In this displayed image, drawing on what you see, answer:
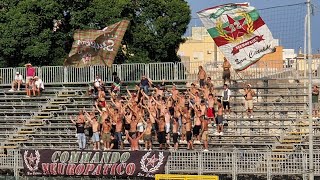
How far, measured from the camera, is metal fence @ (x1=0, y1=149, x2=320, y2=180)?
92.0 feet

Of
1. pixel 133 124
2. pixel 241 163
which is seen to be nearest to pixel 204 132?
pixel 133 124

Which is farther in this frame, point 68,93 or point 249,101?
point 68,93

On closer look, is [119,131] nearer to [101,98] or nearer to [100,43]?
[101,98]

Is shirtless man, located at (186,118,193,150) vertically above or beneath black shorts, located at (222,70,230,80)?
beneath

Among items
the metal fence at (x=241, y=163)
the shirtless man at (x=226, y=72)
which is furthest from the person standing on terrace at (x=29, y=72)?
the metal fence at (x=241, y=163)

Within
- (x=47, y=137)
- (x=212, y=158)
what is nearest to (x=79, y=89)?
(x=47, y=137)

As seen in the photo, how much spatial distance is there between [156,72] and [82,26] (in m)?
5.91

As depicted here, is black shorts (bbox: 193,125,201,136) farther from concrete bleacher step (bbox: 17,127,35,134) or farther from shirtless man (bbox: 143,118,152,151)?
concrete bleacher step (bbox: 17,127,35,134)

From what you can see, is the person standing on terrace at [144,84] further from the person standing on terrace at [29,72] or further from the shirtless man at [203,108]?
the person standing on terrace at [29,72]

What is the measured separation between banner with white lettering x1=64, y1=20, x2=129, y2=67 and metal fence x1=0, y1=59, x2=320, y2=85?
3.09 m

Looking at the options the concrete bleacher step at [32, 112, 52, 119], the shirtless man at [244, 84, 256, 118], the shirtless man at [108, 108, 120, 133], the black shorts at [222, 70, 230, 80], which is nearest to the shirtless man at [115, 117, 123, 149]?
the shirtless man at [108, 108, 120, 133]

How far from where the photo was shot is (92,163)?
3038 centimetres

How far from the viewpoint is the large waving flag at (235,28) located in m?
34.3

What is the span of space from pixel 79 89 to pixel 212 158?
37.9ft
